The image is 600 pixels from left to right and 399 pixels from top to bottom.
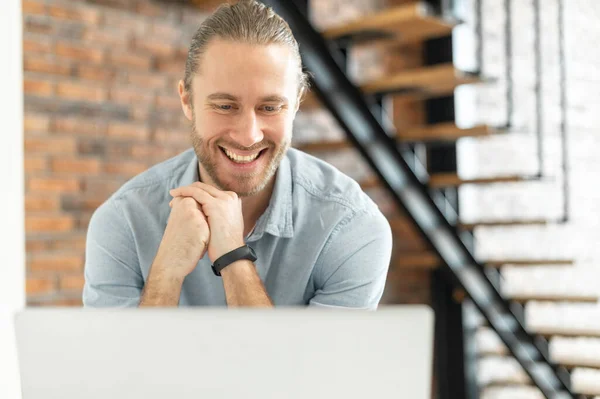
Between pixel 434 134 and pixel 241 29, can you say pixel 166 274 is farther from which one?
pixel 434 134

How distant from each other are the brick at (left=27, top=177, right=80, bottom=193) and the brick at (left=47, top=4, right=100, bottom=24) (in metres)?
0.60

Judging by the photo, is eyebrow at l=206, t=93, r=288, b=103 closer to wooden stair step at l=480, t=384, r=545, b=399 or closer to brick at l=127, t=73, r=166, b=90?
brick at l=127, t=73, r=166, b=90

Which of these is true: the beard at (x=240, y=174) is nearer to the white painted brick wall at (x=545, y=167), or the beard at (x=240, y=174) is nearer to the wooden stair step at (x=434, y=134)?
the wooden stair step at (x=434, y=134)

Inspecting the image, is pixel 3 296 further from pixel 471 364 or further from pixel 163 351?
pixel 471 364

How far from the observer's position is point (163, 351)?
2.59 ft

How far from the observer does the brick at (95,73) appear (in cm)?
277

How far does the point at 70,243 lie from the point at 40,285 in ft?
0.62

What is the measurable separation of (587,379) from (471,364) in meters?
0.79

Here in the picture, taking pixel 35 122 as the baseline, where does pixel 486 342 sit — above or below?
below

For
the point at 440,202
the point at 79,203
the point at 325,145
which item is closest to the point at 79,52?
the point at 79,203

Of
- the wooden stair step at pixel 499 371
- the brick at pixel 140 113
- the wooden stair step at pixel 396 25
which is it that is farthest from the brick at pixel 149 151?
the wooden stair step at pixel 499 371

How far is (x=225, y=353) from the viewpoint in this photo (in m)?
0.78

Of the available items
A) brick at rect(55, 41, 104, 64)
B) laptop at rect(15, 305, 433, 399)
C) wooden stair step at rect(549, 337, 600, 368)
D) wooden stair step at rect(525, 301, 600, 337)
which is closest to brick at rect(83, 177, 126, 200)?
brick at rect(55, 41, 104, 64)

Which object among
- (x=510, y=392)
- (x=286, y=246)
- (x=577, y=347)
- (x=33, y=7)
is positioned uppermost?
(x=33, y=7)
